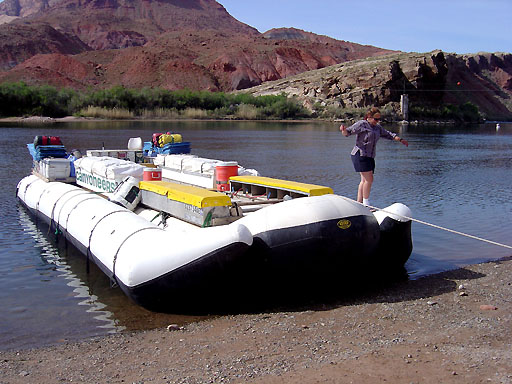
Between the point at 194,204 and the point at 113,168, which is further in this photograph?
the point at 113,168

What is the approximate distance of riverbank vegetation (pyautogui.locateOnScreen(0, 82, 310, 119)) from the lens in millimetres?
64062

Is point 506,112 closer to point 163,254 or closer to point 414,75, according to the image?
point 414,75

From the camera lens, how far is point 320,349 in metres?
5.55

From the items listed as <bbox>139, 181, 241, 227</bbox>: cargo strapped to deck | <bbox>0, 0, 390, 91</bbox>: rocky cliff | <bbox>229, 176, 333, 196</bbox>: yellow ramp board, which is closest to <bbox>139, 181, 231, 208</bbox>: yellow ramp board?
<bbox>139, 181, 241, 227</bbox>: cargo strapped to deck

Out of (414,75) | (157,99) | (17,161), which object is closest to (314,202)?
(17,161)

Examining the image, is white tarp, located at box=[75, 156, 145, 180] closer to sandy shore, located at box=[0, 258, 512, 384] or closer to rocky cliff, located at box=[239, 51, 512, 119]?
sandy shore, located at box=[0, 258, 512, 384]

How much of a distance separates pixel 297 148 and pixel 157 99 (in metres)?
41.7

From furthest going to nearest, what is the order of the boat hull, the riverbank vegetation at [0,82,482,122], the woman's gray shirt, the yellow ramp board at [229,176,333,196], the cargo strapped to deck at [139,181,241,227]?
1. the riverbank vegetation at [0,82,482,122]
2. the woman's gray shirt
3. the yellow ramp board at [229,176,333,196]
4. the cargo strapped to deck at [139,181,241,227]
5. the boat hull

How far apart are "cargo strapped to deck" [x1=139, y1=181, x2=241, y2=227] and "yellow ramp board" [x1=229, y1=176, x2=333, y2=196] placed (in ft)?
4.16

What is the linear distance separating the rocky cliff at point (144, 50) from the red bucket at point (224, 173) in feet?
283

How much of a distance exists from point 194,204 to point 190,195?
25cm

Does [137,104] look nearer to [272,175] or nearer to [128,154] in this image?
[272,175]

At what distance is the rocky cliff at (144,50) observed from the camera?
101625mm

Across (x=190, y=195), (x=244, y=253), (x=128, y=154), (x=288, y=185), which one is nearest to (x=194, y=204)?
(x=190, y=195)
